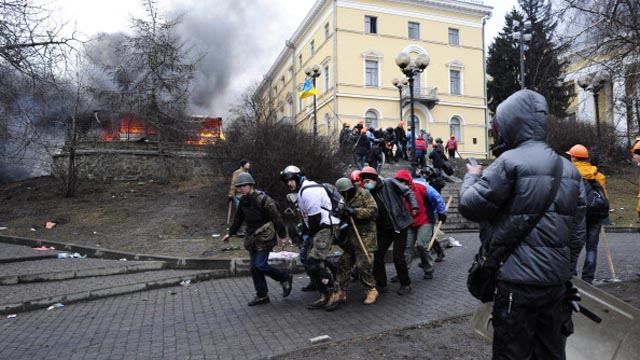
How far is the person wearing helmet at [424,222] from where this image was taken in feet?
25.1

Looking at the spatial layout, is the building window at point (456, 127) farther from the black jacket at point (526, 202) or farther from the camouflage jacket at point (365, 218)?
the black jacket at point (526, 202)

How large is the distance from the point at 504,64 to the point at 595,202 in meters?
41.5

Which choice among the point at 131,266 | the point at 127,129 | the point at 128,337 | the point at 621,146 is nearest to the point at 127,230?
the point at 131,266

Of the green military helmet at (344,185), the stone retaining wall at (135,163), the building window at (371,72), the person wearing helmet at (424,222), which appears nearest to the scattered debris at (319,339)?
the green military helmet at (344,185)

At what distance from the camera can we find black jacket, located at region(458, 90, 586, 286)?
2.78 meters

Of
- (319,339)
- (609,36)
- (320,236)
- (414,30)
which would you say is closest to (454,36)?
(414,30)

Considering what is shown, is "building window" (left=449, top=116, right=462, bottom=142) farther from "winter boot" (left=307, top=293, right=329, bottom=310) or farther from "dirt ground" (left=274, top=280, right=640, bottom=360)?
"dirt ground" (left=274, top=280, right=640, bottom=360)

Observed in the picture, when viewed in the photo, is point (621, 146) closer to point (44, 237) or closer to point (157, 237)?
point (157, 237)

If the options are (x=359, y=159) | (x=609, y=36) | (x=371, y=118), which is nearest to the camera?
(x=609, y=36)

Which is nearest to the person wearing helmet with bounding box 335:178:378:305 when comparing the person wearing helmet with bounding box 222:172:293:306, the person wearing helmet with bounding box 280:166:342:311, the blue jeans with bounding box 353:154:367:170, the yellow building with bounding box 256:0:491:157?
the person wearing helmet with bounding box 280:166:342:311

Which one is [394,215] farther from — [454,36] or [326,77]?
[454,36]

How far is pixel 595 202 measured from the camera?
247 inches

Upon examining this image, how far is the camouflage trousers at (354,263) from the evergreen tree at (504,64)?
133 feet

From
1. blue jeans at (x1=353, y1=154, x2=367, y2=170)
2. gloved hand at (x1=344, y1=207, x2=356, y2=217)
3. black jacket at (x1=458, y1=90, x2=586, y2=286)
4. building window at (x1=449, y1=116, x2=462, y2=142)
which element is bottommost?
gloved hand at (x1=344, y1=207, x2=356, y2=217)
